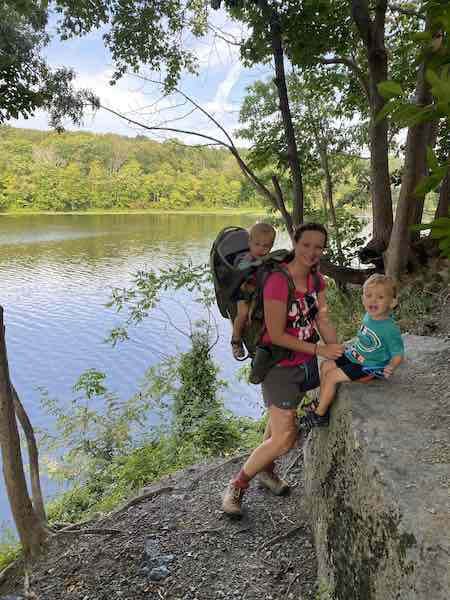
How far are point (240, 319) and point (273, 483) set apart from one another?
1203 millimetres

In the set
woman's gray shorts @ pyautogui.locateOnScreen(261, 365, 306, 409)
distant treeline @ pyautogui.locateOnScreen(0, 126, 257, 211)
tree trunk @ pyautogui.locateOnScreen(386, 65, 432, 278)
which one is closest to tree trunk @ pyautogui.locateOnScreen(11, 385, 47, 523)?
woman's gray shorts @ pyautogui.locateOnScreen(261, 365, 306, 409)

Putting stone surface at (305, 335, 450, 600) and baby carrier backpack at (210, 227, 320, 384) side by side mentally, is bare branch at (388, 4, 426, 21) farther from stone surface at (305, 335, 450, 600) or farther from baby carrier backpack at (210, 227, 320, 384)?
stone surface at (305, 335, 450, 600)

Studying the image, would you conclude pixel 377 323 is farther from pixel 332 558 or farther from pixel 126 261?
pixel 126 261

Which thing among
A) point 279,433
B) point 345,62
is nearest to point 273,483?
point 279,433

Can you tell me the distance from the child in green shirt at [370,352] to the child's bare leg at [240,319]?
510 mm

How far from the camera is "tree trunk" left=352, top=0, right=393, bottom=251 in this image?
4754 mm

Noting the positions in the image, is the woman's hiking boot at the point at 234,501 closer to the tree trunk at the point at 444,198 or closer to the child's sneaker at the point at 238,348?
the child's sneaker at the point at 238,348

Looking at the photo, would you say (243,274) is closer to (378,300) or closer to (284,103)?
(378,300)

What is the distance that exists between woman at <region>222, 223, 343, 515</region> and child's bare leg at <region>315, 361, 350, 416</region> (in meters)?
0.10

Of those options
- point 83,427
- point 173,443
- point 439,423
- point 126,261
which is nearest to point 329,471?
point 439,423

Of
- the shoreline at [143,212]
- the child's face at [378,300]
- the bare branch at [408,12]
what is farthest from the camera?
the shoreline at [143,212]

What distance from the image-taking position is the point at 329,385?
2121mm

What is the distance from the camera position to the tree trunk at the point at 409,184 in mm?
4367

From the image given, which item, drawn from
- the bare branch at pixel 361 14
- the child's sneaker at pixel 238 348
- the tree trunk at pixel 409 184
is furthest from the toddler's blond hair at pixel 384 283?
the bare branch at pixel 361 14
